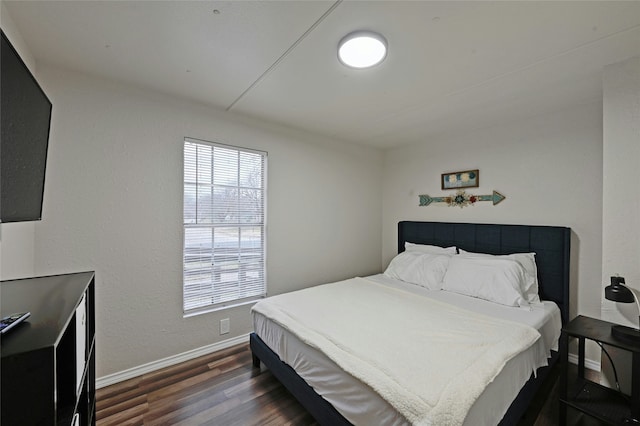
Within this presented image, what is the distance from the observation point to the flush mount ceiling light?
1567 millimetres

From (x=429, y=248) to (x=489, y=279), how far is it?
91 cm

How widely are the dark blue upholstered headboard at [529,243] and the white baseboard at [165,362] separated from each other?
106 inches

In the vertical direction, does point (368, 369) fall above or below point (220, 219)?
below

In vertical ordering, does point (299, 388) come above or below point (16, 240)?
below

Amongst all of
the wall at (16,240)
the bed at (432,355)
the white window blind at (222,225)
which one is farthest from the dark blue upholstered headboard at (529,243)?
the wall at (16,240)

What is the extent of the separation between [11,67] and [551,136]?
384 cm

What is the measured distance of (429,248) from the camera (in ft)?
11.0

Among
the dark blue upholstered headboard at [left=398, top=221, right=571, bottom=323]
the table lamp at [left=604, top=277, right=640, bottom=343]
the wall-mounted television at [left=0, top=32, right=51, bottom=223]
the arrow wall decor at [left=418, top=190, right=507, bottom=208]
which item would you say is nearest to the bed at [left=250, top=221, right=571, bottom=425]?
the dark blue upholstered headboard at [left=398, top=221, right=571, bottom=323]

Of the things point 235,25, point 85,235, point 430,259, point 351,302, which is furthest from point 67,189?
point 430,259

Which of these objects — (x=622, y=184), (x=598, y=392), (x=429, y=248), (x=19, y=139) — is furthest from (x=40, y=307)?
(x=429, y=248)

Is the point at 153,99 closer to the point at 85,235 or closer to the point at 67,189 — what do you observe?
the point at 67,189

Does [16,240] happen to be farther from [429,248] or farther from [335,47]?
[429,248]

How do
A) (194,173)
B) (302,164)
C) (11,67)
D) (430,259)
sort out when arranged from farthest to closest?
1. (302,164)
2. (430,259)
3. (194,173)
4. (11,67)

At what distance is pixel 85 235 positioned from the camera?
6.72 feet
